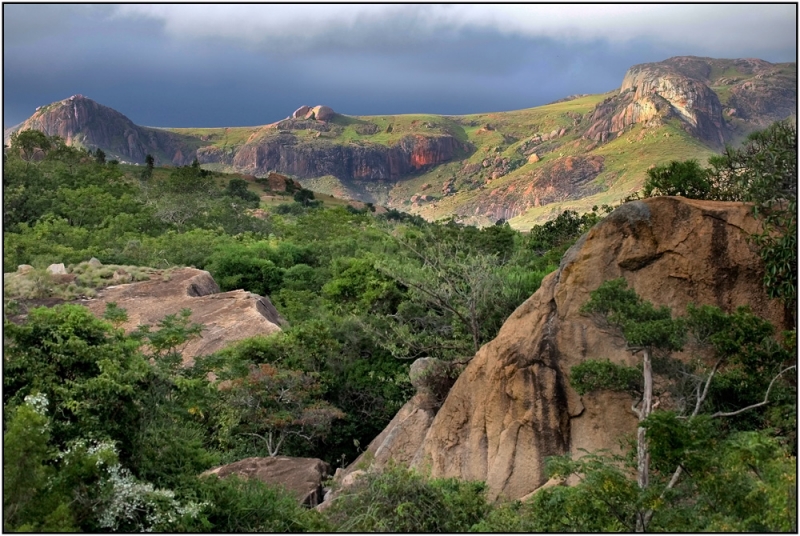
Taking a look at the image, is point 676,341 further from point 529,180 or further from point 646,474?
point 529,180

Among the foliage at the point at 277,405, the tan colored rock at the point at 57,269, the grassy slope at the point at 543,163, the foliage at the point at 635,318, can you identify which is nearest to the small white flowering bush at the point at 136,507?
the foliage at the point at 635,318

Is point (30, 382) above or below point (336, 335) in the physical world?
above

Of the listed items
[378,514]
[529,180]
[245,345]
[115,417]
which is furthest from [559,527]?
[529,180]

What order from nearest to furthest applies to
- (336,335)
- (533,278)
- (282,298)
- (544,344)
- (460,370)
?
(544,344) < (460,370) < (533,278) < (336,335) < (282,298)

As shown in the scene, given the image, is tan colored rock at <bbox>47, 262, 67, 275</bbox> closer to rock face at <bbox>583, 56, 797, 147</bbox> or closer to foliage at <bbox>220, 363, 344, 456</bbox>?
foliage at <bbox>220, 363, 344, 456</bbox>

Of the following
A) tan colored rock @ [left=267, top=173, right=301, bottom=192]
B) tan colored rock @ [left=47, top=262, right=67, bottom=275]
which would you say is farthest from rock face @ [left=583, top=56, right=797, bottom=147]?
tan colored rock @ [left=47, top=262, right=67, bottom=275]

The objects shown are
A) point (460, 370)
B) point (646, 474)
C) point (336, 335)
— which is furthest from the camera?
point (336, 335)

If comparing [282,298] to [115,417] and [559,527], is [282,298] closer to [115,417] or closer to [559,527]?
[115,417]

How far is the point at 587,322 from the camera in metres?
12.6

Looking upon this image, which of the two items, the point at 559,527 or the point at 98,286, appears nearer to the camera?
the point at 559,527

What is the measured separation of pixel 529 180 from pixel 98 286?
12038 centimetres

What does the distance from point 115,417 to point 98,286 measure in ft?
64.9

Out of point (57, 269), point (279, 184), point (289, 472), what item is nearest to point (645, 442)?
point (289, 472)

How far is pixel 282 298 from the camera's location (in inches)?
1352
